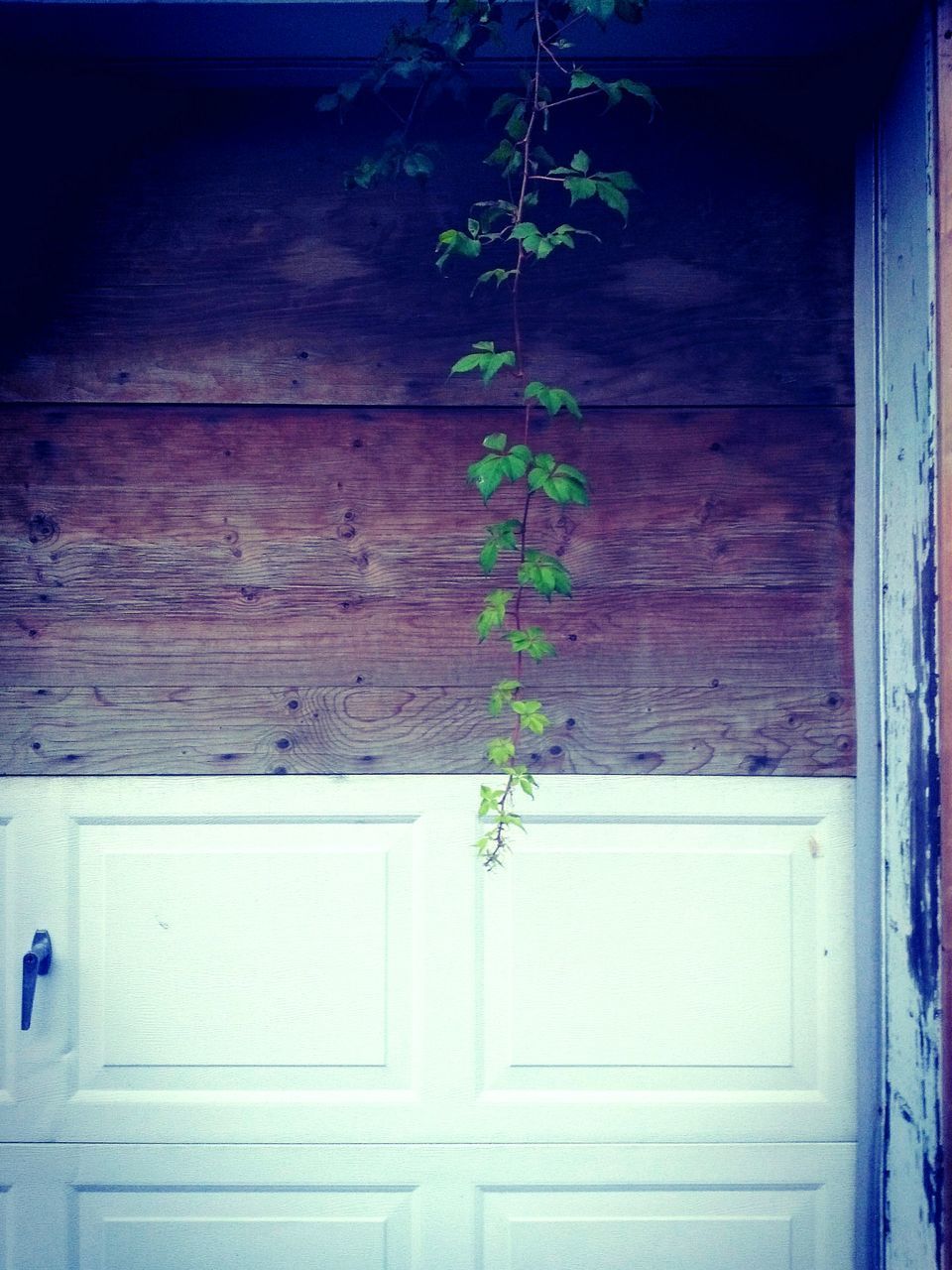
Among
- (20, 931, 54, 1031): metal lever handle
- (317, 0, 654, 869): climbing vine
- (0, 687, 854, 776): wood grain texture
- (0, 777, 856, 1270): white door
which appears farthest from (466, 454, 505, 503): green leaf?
(20, 931, 54, 1031): metal lever handle

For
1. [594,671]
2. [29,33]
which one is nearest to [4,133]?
[29,33]

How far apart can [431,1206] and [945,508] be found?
149 cm

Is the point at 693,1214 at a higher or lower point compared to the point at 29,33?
lower

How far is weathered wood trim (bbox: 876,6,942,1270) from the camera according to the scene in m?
1.37

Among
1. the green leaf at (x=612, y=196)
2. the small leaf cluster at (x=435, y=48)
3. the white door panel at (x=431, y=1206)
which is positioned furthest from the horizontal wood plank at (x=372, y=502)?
the white door panel at (x=431, y=1206)

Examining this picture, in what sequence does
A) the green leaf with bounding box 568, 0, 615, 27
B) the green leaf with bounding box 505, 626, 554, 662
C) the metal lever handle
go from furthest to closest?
1. the metal lever handle
2. the green leaf with bounding box 505, 626, 554, 662
3. the green leaf with bounding box 568, 0, 615, 27

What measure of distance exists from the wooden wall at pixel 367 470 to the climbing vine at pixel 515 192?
0.06 meters

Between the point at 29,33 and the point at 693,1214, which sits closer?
the point at 29,33

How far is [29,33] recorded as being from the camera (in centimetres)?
Answer: 143

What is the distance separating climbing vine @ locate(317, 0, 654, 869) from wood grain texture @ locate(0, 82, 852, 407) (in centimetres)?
6

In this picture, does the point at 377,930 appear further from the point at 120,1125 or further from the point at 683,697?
the point at 683,697

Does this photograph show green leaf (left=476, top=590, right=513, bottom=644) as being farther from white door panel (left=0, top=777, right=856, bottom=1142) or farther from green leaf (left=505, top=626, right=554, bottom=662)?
white door panel (left=0, top=777, right=856, bottom=1142)

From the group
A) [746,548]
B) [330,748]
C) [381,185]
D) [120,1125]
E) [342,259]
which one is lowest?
[120,1125]

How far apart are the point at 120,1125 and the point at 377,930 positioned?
0.58 m
